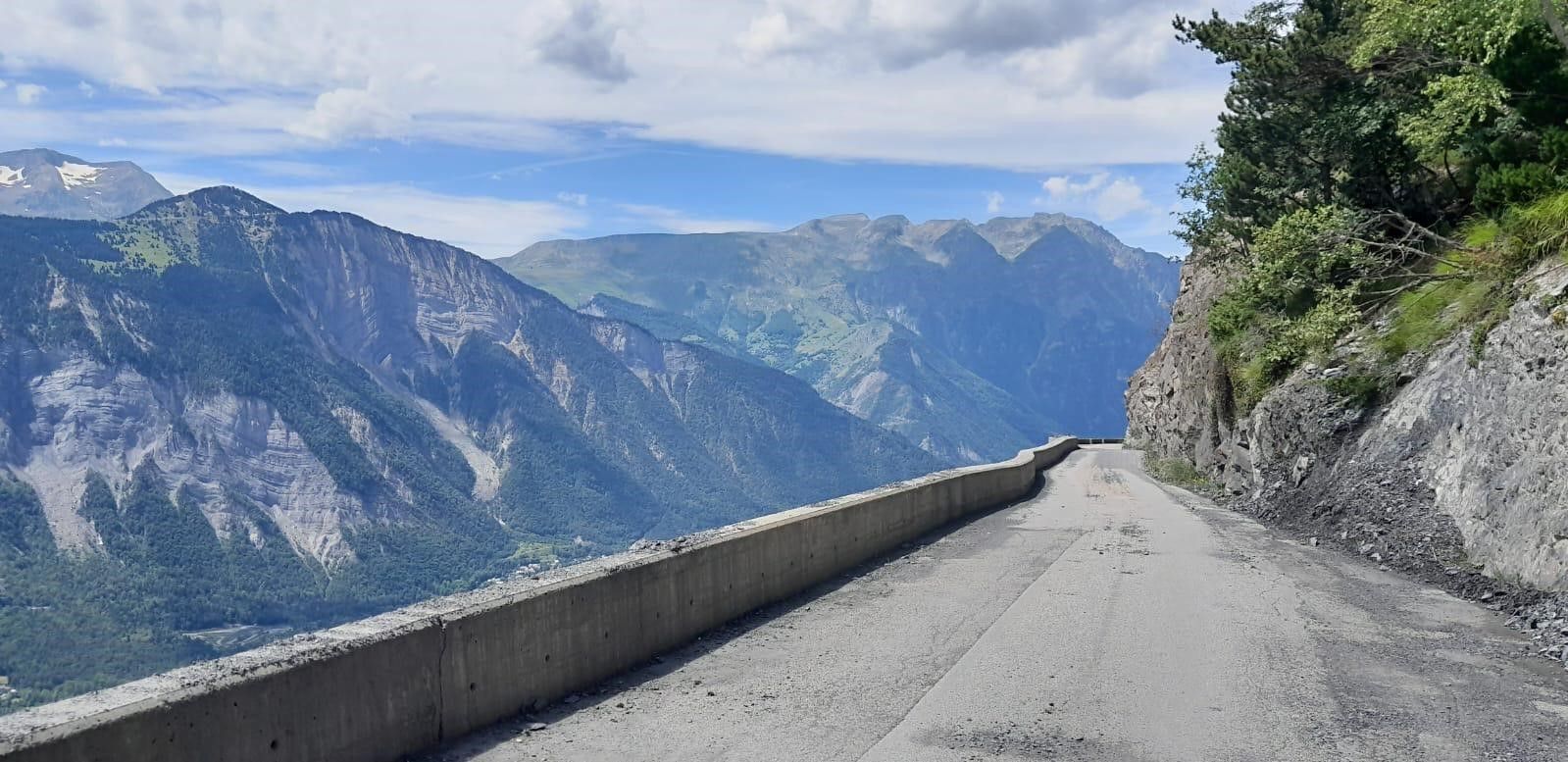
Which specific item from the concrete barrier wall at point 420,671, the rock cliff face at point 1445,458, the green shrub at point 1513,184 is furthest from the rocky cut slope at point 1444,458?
the concrete barrier wall at point 420,671

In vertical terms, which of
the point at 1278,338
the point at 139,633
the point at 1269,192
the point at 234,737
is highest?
the point at 1269,192

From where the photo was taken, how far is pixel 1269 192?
2636 centimetres

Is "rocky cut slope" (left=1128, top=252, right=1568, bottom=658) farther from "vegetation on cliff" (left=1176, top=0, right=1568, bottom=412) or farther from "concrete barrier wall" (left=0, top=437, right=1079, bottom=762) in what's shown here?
"concrete barrier wall" (left=0, top=437, right=1079, bottom=762)

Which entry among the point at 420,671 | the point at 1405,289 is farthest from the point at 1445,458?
the point at 420,671

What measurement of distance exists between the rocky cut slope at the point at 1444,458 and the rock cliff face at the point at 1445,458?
0.02 metres

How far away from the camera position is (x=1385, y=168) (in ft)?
77.4

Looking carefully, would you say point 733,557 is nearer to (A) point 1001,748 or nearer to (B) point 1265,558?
(A) point 1001,748

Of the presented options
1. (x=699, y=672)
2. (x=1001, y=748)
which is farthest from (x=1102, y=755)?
(x=699, y=672)

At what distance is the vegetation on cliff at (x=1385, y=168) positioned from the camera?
16.7 m

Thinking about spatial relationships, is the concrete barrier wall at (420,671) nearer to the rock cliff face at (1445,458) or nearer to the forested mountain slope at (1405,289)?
the forested mountain slope at (1405,289)

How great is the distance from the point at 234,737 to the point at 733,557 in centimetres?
582

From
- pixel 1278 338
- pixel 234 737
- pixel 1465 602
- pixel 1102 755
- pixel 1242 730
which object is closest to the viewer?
pixel 234 737

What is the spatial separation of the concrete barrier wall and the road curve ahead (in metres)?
0.24

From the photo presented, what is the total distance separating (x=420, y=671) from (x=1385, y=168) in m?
23.5
